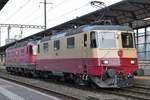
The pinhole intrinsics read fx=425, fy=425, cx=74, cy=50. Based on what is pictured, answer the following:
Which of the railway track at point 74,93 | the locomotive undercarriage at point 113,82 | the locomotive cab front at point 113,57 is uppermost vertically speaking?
the locomotive cab front at point 113,57

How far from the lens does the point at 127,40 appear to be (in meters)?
21.2

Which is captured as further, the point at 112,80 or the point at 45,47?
the point at 45,47

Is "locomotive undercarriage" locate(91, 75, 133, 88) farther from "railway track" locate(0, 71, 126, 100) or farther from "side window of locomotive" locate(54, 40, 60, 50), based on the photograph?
"side window of locomotive" locate(54, 40, 60, 50)

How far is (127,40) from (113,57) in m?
1.36

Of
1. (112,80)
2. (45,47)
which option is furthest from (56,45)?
(112,80)

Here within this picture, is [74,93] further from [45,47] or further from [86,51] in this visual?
[45,47]

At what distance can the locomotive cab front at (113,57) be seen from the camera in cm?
2000

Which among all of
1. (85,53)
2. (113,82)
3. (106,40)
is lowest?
(113,82)

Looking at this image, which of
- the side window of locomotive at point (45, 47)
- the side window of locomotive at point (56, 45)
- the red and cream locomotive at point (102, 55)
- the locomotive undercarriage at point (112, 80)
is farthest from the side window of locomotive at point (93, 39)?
the side window of locomotive at point (45, 47)

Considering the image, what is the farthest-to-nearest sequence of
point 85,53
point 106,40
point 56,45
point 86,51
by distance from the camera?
point 56,45, point 85,53, point 86,51, point 106,40

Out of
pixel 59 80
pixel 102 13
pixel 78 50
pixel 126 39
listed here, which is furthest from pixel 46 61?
pixel 126 39

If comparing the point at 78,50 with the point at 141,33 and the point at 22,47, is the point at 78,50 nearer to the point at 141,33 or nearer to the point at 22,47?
the point at 141,33

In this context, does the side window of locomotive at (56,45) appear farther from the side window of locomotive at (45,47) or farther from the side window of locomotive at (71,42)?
the side window of locomotive at (45,47)

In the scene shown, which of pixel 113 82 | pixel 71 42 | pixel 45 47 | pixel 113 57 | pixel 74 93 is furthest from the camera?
pixel 45 47
